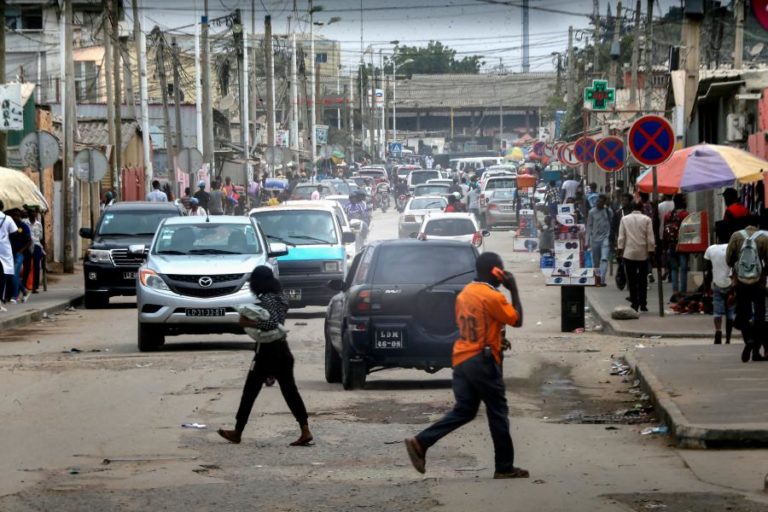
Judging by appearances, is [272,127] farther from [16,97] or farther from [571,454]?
[571,454]

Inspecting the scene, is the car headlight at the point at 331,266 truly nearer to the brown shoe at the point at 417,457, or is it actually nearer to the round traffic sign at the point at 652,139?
the round traffic sign at the point at 652,139

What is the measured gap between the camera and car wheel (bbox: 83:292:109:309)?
29.0m

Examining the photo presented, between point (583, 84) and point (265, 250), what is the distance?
5759 cm

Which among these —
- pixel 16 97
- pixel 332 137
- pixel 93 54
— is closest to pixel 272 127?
pixel 93 54

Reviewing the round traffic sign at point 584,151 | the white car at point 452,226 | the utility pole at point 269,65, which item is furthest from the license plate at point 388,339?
the utility pole at point 269,65

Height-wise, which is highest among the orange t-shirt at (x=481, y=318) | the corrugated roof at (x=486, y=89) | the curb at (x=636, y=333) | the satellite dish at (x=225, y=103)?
the corrugated roof at (x=486, y=89)

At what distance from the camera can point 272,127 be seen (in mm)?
64938

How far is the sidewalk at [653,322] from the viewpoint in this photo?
21641mm

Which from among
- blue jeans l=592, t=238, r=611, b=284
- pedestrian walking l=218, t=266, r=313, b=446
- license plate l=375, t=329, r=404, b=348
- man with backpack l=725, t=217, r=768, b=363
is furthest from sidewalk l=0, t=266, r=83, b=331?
pedestrian walking l=218, t=266, r=313, b=446

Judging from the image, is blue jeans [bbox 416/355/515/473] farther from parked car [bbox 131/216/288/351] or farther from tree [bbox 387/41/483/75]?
tree [bbox 387/41/483/75]

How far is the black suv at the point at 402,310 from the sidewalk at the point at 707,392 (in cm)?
217

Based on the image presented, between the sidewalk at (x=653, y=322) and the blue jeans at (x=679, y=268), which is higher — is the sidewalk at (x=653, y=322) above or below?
below

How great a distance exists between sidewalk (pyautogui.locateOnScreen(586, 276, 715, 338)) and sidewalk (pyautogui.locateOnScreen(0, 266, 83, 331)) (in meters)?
9.83

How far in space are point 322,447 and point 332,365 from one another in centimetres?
461
